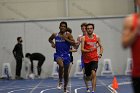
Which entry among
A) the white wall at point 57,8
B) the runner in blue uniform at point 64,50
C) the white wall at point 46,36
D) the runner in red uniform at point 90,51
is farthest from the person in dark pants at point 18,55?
the runner in red uniform at point 90,51

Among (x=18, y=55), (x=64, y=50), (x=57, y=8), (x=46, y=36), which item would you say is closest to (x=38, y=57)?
(x=18, y=55)

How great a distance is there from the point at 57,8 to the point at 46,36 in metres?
1.85

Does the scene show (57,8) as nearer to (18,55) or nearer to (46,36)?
(46,36)

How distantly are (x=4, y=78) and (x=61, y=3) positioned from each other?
17.3 feet

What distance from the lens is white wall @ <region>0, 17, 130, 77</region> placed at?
19297mm

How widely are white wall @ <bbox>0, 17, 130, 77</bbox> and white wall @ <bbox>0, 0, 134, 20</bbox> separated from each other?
0.82 m

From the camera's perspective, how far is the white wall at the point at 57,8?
65.8 ft

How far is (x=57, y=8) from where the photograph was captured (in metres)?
20.1

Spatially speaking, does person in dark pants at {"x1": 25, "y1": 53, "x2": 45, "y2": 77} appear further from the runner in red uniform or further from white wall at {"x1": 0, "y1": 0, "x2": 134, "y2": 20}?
the runner in red uniform

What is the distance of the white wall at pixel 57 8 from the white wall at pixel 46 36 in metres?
0.82

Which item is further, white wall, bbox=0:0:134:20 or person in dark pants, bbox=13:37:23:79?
white wall, bbox=0:0:134:20

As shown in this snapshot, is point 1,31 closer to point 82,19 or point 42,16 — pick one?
point 42,16

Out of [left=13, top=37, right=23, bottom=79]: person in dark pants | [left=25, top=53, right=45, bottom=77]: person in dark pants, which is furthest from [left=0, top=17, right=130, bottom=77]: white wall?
[left=13, top=37, right=23, bottom=79]: person in dark pants

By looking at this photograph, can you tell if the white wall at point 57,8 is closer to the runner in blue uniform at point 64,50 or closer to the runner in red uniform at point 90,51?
the runner in blue uniform at point 64,50
